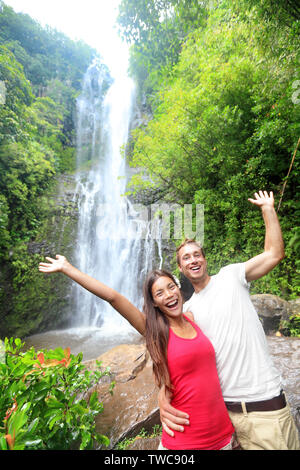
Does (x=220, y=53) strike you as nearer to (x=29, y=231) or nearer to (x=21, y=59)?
(x=29, y=231)

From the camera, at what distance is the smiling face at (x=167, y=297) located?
1.19 meters

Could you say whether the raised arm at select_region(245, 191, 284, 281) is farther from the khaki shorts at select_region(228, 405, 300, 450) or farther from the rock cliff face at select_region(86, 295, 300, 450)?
the rock cliff face at select_region(86, 295, 300, 450)

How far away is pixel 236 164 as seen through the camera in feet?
17.2

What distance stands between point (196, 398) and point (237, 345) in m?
0.33

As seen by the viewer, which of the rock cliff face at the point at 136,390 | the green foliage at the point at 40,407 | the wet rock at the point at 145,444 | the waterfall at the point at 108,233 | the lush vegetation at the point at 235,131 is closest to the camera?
the green foliage at the point at 40,407

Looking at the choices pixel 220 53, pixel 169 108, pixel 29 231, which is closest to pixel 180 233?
pixel 169 108

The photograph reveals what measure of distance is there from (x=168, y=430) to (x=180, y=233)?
5889 mm

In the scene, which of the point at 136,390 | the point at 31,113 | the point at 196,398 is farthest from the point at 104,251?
the point at 196,398

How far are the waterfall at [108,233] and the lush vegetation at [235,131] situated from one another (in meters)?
2.31

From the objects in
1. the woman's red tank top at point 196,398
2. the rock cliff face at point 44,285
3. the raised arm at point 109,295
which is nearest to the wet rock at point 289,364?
the woman's red tank top at point 196,398

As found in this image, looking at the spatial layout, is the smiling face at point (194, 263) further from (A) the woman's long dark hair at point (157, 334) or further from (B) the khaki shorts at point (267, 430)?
(B) the khaki shorts at point (267, 430)

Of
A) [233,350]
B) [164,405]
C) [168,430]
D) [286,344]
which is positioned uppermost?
[233,350]

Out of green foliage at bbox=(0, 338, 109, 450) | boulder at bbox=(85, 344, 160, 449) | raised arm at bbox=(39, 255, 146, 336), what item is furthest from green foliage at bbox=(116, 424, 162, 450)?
raised arm at bbox=(39, 255, 146, 336)

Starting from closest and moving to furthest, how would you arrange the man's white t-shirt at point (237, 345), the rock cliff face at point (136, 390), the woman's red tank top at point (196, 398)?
1. the woman's red tank top at point (196, 398)
2. the man's white t-shirt at point (237, 345)
3. the rock cliff face at point (136, 390)
